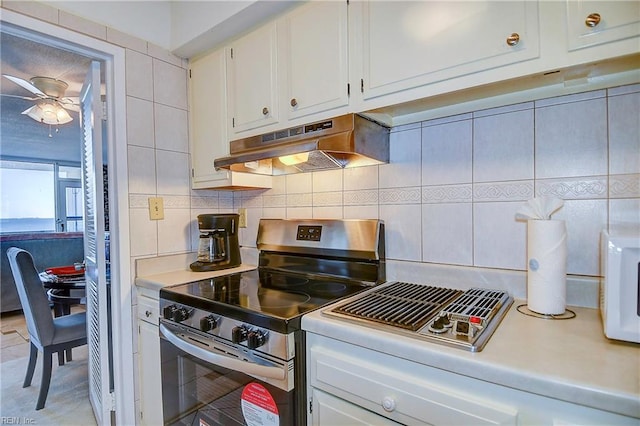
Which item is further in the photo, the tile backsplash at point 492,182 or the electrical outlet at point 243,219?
the electrical outlet at point 243,219

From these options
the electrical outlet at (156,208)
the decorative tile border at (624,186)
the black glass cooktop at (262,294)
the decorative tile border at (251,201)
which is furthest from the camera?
the decorative tile border at (251,201)

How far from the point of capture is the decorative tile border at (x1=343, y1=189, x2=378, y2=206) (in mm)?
1515

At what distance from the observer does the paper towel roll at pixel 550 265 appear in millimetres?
950

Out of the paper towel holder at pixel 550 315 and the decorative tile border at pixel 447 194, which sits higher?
the decorative tile border at pixel 447 194

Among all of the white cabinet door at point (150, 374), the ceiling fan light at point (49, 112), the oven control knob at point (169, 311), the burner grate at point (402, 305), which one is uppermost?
the ceiling fan light at point (49, 112)

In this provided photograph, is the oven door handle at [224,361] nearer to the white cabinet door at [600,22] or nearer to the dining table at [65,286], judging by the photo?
the white cabinet door at [600,22]

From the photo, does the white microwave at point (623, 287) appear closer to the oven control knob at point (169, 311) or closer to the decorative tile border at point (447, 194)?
the decorative tile border at point (447, 194)

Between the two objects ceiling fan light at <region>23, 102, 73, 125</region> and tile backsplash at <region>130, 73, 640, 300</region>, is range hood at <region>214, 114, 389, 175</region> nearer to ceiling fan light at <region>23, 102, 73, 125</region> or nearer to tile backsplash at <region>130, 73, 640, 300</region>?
tile backsplash at <region>130, 73, 640, 300</region>

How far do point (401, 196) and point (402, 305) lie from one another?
1.77ft

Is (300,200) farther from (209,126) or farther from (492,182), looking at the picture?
(492,182)

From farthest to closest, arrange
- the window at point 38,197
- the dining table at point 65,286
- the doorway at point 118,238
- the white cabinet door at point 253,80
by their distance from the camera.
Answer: the window at point 38,197 → the dining table at point 65,286 → the doorway at point 118,238 → the white cabinet door at point 253,80

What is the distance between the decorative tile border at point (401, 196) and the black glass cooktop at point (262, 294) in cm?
41

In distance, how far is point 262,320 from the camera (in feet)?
3.36

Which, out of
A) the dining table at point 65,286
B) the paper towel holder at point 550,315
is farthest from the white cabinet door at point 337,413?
the dining table at point 65,286
